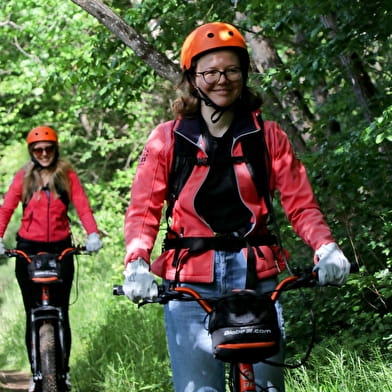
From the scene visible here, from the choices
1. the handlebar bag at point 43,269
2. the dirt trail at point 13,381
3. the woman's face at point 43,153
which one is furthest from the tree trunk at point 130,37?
the dirt trail at point 13,381

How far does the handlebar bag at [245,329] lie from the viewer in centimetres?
304

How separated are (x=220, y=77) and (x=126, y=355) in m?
5.10

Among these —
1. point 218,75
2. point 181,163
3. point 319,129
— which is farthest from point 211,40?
point 319,129

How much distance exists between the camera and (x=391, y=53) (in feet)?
35.9

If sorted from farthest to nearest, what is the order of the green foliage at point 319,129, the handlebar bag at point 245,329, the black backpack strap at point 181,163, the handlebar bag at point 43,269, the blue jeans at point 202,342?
the handlebar bag at point 43,269, the green foliage at point 319,129, the black backpack strap at point 181,163, the blue jeans at point 202,342, the handlebar bag at point 245,329

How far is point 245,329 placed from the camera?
9.96 ft

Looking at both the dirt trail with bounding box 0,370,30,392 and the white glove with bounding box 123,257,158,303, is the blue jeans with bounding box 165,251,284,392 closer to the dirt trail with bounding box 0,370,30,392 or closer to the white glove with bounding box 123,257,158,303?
the white glove with bounding box 123,257,158,303

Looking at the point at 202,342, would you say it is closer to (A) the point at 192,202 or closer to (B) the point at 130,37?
(A) the point at 192,202

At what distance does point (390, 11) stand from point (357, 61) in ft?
6.05

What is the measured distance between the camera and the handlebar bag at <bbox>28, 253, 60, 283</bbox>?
7.40 meters

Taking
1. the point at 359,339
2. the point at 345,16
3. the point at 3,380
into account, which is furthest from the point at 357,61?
the point at 3,380

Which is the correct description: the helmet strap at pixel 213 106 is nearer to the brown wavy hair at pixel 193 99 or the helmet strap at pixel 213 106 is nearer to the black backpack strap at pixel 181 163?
A: the brown wavy hair at pixel 193 99

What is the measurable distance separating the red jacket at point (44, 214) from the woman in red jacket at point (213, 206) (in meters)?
4.38

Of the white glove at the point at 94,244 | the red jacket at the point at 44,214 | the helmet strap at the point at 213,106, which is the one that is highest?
the red jacket at the point at 44,214
